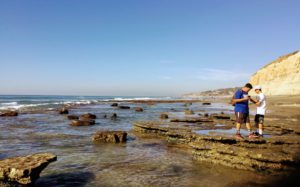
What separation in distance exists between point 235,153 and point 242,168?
0.53 metres

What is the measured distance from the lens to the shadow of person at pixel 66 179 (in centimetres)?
705

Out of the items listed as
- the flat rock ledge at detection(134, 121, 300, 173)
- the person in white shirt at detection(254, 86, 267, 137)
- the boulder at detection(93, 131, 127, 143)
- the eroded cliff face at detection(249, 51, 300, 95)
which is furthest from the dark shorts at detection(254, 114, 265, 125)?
the eroded cliff face at detection(249, 51, 300, 95)

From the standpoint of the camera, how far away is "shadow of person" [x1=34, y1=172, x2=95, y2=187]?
7047 mm

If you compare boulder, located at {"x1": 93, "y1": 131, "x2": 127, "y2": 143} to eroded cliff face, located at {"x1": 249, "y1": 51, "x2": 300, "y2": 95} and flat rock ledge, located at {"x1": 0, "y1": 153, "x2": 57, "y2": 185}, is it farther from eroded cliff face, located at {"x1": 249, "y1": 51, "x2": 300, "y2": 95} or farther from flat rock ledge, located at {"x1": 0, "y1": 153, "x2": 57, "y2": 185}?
eroded cliff face, located at {"x1": 249, "y1": 51, "x2": 300, "y2": 95}

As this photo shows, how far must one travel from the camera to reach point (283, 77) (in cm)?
5959

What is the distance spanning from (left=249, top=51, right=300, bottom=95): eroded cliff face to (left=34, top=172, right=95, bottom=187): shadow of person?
5213 centimetres

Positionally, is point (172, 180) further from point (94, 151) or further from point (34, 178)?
point (94, 151)

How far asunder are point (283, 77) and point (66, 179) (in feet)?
203

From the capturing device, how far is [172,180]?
7.37 meters

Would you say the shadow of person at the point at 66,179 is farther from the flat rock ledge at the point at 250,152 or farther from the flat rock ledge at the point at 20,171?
the flat rock ledge at the point at 250,152

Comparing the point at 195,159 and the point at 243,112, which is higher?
the point at 243,112

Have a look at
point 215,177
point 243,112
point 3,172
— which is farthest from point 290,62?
point 3,172

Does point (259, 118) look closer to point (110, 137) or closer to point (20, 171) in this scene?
point (110, 137)

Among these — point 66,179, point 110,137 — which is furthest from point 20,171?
point 110,137
